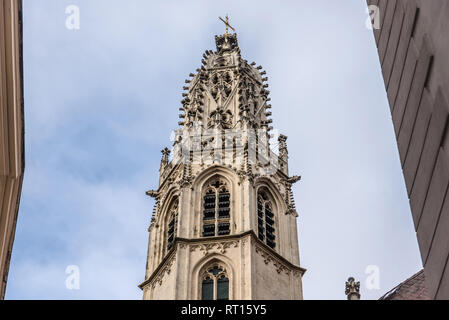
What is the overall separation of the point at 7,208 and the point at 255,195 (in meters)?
25.1

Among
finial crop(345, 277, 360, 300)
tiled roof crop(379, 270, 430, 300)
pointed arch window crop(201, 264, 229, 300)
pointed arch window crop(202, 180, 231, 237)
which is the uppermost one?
pointed arch window crop(202, 180, 231, 237)

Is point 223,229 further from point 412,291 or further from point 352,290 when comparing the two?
point 412,291

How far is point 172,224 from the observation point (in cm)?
3872

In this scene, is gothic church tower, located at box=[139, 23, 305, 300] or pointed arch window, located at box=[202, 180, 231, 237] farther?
pointed arch window, located at box=[202, 180, 231, 237]

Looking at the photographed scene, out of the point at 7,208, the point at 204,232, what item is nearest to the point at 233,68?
the point at 204,232

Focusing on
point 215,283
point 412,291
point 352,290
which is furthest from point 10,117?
point 215,283

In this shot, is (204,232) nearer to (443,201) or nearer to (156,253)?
(156,253)

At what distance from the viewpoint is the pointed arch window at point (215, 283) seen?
33.6 m

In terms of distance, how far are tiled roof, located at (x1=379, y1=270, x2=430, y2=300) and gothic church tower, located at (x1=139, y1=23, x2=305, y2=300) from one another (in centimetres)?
1319

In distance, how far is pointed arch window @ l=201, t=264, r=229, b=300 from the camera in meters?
33.6

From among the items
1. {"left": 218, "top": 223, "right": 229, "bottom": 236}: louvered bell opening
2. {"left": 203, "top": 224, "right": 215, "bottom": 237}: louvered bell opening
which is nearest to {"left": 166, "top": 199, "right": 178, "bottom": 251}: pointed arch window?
{"left": 203, "top": 224, "right": 215, "bottom": 237}: louvered bell opening

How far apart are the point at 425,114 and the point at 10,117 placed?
6199 mm

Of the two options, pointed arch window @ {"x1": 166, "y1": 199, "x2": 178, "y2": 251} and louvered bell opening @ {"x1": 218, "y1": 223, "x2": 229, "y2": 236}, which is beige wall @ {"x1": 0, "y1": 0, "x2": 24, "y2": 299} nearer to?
louvered bell opening @ {"x1": 218, "y1": 223, "x2": 229, "y2": 236}

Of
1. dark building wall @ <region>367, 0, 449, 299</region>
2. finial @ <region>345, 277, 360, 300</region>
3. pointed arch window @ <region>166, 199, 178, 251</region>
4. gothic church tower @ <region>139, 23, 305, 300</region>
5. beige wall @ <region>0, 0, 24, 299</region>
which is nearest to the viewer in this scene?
dark building wall @ <region>367, 0, 449, 299</region>
